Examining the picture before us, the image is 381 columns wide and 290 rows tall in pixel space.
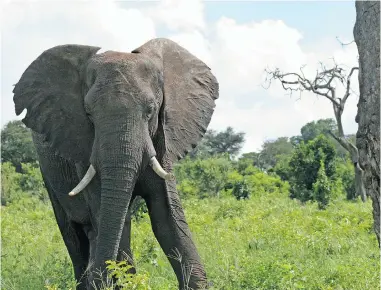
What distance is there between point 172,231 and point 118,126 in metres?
0.99

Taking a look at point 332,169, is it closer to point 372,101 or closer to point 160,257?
point 160,257

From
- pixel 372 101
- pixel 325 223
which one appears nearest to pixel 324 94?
pixel 325 223

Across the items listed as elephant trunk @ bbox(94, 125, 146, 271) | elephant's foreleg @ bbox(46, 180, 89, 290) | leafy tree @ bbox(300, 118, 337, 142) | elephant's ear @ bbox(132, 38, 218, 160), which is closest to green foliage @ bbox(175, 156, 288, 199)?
elephant's foreleg @ bbox(46, 180, 89, 290)

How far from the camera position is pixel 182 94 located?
242 inches

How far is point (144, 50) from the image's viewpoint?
19.4 ft

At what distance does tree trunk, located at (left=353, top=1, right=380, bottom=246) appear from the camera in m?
3.60

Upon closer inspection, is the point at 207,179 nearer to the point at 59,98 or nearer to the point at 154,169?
the point at 59,98

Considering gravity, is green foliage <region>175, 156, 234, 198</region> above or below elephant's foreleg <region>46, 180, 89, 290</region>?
above

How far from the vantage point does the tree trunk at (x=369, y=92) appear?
11.8 feet

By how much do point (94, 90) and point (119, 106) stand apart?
0.92ft

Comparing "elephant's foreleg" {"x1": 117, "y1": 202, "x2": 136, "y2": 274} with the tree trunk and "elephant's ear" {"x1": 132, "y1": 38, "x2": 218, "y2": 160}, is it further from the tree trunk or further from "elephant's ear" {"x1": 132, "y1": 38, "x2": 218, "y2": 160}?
the tree trunk

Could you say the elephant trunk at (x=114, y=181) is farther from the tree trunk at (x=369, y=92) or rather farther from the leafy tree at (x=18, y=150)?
the leafy tree at (x=18, y=150)

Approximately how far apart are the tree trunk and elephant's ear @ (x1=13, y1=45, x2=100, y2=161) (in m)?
2.67

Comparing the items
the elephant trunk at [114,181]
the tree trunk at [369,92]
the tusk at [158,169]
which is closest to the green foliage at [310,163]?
the tusk at [158,169]
